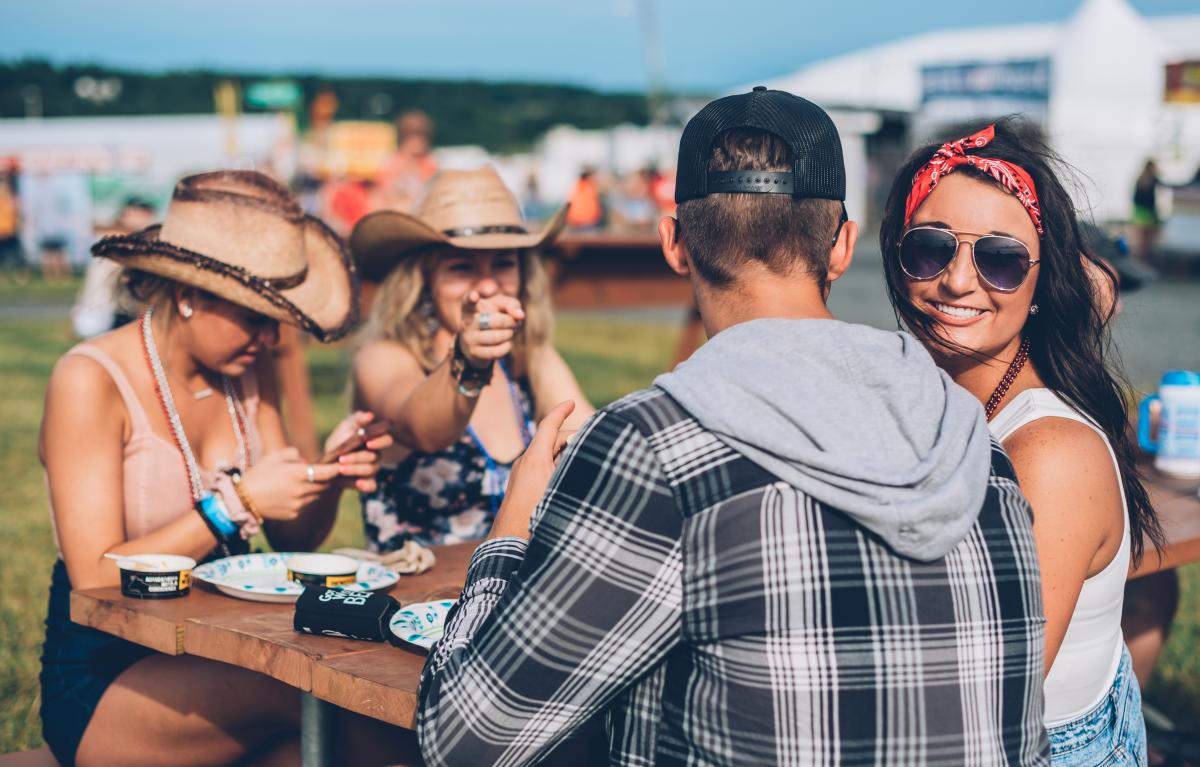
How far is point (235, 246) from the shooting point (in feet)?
9.28

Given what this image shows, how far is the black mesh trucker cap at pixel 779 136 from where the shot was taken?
1.61 metres

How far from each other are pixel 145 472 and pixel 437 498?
86 cm

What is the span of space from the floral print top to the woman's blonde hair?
11.6 inches

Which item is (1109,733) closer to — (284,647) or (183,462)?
(284,647)

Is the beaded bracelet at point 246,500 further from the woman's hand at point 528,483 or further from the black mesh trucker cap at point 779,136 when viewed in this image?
the black mesh trucker cap at point 779,136

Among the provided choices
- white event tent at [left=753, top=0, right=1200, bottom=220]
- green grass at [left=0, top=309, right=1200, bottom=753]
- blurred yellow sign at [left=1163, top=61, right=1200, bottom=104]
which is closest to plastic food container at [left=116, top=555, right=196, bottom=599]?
green grass at [left=0, top=309, right=1200, bottom=753]

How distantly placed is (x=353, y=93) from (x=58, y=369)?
7972 cm

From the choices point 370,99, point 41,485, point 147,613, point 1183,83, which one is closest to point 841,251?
point 147,613

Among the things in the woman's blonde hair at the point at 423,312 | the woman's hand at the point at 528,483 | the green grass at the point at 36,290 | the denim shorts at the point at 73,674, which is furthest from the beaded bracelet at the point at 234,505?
the green grass at the point at 36,290

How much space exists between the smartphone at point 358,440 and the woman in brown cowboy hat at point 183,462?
0.02 meters

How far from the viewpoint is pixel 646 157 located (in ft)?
124

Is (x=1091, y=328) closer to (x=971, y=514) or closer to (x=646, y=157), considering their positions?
(x=971, y=514)

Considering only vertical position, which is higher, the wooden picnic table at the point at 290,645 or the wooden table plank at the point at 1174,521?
the wooden picnic table at the point at 290,645

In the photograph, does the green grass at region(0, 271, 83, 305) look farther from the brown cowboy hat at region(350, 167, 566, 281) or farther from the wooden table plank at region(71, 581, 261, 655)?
the wooden table plank at region(71, 581, 261, 655)
